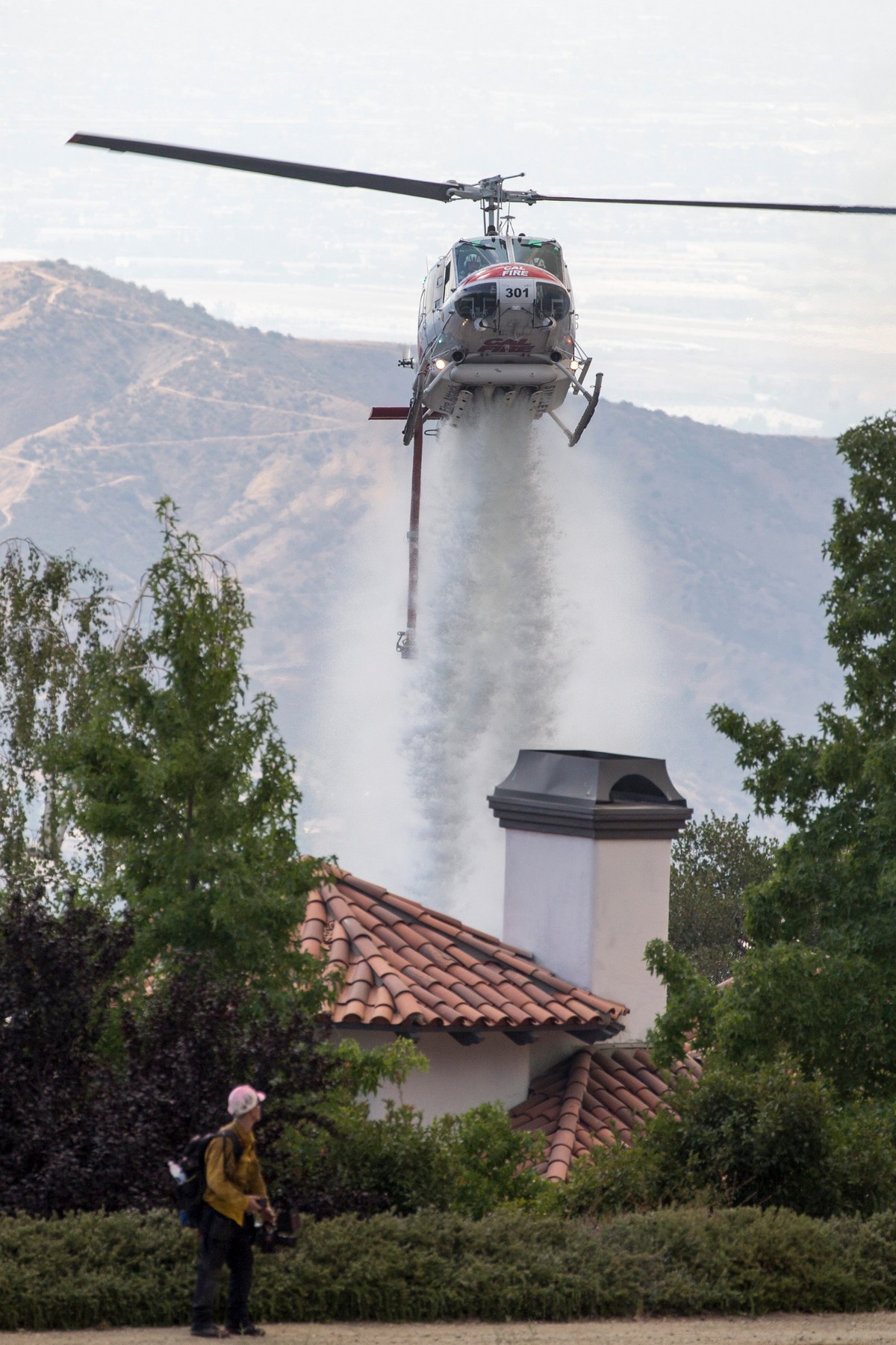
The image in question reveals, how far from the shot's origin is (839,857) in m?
15.1

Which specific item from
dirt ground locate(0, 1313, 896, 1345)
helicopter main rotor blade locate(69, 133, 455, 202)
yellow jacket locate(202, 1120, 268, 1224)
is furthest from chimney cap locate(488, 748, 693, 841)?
helicopter main rotor blade locate(69, 133, 455, 202)

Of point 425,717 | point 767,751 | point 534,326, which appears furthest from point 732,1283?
point 425,717

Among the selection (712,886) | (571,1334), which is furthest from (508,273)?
(712,886)

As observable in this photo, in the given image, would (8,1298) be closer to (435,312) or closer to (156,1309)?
(156,1309)

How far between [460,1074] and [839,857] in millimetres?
4259

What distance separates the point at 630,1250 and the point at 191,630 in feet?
18.3

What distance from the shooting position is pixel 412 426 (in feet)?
121

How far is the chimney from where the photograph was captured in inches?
703

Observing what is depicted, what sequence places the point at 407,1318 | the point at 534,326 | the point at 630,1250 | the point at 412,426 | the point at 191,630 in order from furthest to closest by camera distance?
the point at 412,426 → the point at 534,326 → the point at 191,630 → the point at 630,1250 → the point at 407,1318

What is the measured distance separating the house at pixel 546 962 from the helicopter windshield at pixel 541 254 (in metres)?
16.1

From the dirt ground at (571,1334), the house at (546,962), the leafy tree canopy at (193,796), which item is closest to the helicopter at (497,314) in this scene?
the house at (546,962)

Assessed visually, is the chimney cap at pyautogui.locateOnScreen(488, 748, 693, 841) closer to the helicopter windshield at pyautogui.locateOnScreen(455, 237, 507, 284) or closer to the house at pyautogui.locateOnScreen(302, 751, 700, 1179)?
the house at pyautogui.locateOnScreen(302, 751, 700, 1179)

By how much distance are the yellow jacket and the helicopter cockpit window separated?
25.8 m

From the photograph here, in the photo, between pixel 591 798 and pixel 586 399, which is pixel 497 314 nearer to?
pixel 586 399
